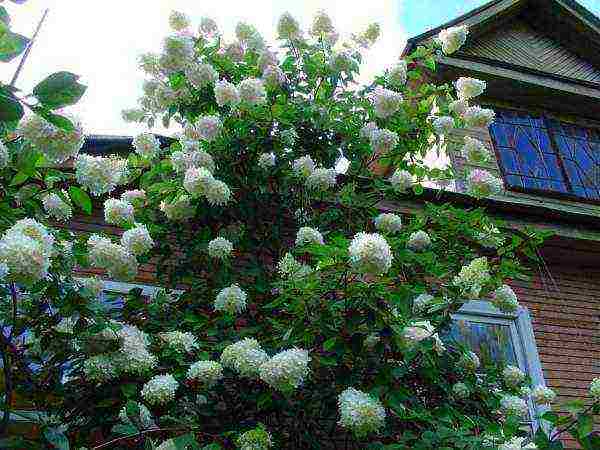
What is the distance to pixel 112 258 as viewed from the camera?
2750 mm

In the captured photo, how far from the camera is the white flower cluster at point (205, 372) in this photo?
2.55m

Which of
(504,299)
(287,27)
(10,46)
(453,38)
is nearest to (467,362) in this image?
(504,299)

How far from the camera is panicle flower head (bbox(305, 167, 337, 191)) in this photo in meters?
3.58

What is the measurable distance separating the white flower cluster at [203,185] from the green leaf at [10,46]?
168 centimetres

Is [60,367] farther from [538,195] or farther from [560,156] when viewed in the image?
[560,156]

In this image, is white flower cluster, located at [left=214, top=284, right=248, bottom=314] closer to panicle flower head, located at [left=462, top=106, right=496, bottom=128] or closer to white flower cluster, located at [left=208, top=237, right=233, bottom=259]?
white flower cluster, located at [left=208, top=237, right=233, bottom=259]

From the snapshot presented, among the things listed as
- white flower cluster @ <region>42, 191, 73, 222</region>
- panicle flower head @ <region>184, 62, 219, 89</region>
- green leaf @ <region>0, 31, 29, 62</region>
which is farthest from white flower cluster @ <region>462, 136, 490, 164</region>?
green leaf @ <region>0, 31, 29, 62</region>

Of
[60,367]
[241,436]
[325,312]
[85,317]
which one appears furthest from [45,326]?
[325,312]

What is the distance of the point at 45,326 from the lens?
2729 mm

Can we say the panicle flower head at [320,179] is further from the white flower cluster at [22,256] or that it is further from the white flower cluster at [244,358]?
the white flower cluster at [22,256]

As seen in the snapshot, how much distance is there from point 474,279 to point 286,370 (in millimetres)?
958

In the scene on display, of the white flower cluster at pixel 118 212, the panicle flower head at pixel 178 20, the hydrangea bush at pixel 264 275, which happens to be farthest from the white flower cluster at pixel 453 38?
the white flower cluster at pixel 118 212

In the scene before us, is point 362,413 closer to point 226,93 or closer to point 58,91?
point 58,91

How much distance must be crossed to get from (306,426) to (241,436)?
0.68 metres
